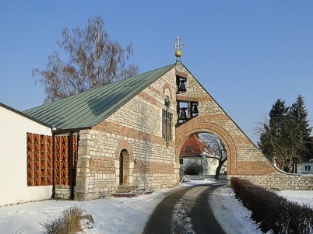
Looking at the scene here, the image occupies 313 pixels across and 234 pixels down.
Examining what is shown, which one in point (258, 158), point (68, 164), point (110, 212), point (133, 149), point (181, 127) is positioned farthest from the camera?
point (181, 127)

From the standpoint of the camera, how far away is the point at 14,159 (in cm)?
1309

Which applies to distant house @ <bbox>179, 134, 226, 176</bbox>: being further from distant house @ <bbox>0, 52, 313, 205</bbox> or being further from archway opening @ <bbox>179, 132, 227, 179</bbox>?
distant house @ <bbox>0, 52, 313, 205</bbox>

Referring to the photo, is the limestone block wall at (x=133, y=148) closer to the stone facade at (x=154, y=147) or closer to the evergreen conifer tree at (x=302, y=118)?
the stone facade at (x=154, y=147)

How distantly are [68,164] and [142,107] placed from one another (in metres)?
6.22

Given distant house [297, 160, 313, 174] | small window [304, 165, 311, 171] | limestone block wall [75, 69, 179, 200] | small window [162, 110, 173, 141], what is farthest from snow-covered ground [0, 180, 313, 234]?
small window [304, 165, 311, 171]

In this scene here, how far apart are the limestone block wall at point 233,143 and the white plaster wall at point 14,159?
14006 millimetres

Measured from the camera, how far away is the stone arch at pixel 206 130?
24.6 metres

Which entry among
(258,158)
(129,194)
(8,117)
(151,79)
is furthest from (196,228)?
(258,158)

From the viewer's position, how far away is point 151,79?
2184 cm

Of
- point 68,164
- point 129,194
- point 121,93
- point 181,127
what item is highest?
point 121,93

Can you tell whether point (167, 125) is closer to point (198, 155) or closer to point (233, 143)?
point (233, 143)

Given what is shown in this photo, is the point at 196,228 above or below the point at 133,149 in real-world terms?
below

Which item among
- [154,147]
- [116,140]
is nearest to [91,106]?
[116,140]

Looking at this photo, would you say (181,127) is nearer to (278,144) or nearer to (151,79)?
(151,79)
